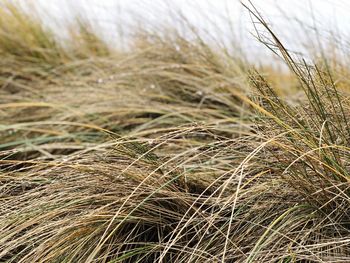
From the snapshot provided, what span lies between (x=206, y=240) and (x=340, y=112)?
0.40 m

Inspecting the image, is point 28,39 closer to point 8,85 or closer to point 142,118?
point 8,85

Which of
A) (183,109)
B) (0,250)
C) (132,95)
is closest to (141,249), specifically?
(0,250)

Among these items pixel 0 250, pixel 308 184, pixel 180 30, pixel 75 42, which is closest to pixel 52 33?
pixel 75 42

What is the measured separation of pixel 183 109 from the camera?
1.98 meters

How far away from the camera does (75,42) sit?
2951mm

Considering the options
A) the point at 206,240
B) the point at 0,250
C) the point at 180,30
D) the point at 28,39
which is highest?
the point at 28,39

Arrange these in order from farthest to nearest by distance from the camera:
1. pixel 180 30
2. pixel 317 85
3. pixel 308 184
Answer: pixel 180 30, pixel 317 85, pixel 308 184

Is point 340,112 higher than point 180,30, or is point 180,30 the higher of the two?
point 180,30

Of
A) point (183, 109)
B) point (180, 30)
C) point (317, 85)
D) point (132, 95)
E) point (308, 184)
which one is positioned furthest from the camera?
point (180, 30)

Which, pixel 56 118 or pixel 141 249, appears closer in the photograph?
pixel 141 249

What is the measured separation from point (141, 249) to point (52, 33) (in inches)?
79.7

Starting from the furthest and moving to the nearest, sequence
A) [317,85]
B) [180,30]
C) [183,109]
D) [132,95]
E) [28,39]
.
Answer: [28,39] → [180,30] → [132,95] → [183,109] → [317,85]

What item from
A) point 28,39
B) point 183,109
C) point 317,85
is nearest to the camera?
point 317,85

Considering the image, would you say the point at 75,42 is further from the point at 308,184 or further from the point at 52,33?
the point at 308,184
